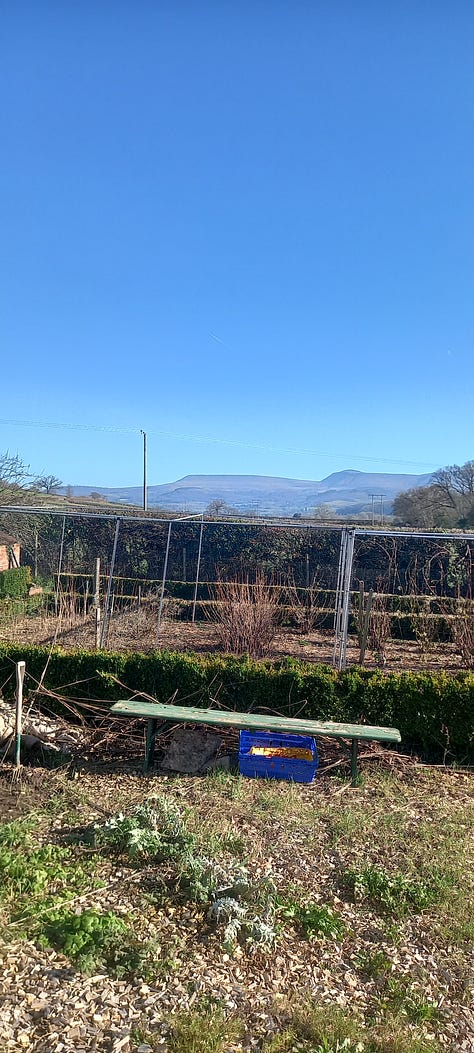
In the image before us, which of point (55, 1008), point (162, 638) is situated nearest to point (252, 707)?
point (55, 1008)

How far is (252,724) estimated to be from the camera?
4910mm

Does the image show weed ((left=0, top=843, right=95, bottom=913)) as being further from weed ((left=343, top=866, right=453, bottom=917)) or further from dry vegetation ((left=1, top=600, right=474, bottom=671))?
dry vegetation ((left=1, top=600, right=474, bottom=671))

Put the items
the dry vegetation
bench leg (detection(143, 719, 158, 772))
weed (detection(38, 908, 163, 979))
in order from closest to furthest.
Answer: weed (detection(38, 908, 163, 979)) < bench leg (detection(143, 719, 158, 772)) < the dry vegetation

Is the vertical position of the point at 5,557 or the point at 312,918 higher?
the point at 5,557

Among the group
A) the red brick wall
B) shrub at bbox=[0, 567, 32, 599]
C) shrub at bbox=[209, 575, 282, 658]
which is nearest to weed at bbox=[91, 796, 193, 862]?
shrub at bbox=[209, 575, 282, 658]

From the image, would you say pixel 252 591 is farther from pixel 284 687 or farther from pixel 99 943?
pixel 99 943

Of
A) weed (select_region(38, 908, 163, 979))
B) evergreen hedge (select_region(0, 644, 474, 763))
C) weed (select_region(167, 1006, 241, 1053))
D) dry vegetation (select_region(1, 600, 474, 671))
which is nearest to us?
weed (select_region(167, 1006, 241, 1053))

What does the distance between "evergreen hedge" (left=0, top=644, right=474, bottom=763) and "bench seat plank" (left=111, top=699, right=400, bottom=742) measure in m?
0.42

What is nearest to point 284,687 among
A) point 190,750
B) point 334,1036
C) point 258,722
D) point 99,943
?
point 258,722

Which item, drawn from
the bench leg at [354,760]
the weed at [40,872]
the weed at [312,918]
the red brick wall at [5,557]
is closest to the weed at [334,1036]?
the weed at [312,918]

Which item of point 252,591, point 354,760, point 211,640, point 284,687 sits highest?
point 252,591

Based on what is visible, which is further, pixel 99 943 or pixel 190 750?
pixel 190 750

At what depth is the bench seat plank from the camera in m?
4.88

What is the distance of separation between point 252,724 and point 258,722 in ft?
0.35
